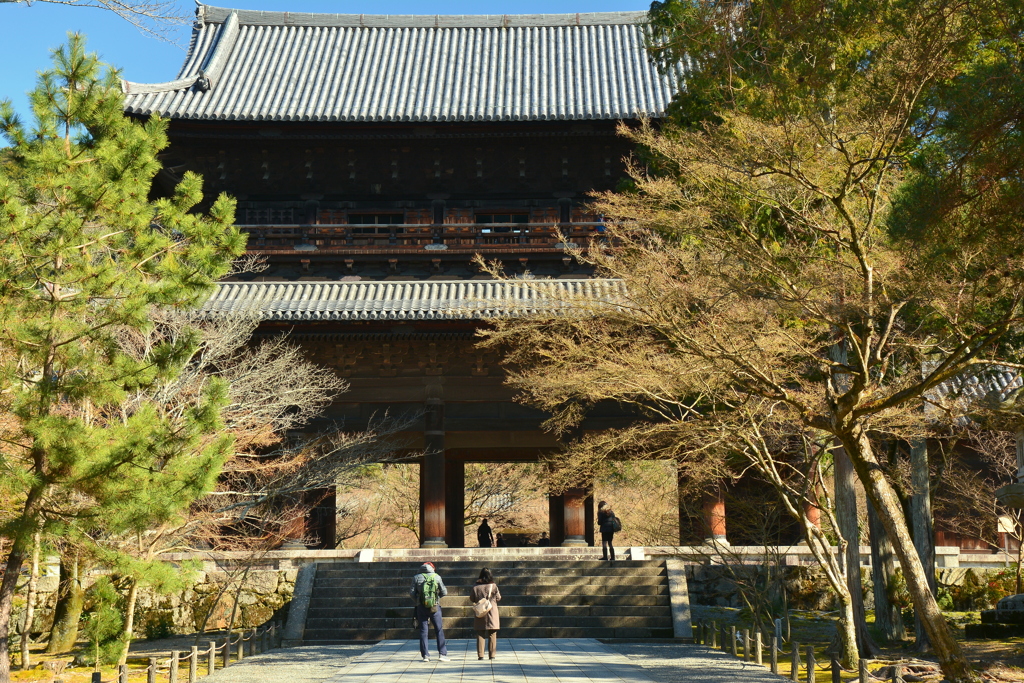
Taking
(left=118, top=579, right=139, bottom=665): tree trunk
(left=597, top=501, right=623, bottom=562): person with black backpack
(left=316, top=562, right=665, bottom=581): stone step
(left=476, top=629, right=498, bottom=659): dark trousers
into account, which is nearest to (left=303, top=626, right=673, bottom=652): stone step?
(left=316, top=562, right=665, bottom=581): stone step

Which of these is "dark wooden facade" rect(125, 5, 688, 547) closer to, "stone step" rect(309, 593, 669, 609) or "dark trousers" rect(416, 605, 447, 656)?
"stone step" rect(309, 593, 669, 609)

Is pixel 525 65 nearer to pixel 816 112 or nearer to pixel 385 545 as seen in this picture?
pixel 816 112

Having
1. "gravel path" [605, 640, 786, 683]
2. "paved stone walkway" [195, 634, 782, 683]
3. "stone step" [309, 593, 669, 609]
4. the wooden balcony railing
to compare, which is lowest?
"gravel path" [605, 640, 786, 683]

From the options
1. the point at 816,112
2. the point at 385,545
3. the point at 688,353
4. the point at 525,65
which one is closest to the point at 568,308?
the point at 688,353

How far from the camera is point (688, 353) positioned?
10.8 metres

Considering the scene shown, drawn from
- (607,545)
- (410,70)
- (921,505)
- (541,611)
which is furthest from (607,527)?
(410,70)

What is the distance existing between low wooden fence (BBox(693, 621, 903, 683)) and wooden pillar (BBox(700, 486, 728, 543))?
85.0 inches

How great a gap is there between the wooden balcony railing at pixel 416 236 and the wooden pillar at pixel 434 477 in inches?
131

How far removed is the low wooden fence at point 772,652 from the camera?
9.61 m

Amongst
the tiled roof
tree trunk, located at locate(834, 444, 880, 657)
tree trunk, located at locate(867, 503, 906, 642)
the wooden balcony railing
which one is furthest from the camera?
the wooden balcony railing

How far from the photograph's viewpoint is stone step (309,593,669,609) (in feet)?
53.4

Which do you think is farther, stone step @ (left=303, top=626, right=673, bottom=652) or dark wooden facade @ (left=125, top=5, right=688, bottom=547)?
dark wooden facade @ (left=125, top=5, right=688, bottom=547)

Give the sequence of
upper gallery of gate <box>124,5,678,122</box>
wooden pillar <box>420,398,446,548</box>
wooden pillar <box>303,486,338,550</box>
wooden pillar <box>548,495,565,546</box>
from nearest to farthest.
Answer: wooden pillar <box>420,398,446,548</box> → wooden pillar <box>303,486,338,550</box> → upper gallery of gate <box>124,5,678,122</box> → wooden pillar <box>548,495,565,546</box>

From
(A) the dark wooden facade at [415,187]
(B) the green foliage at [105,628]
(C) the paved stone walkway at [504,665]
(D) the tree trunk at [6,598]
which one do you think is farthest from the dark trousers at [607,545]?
(D) the tree trunk at [6,598]
